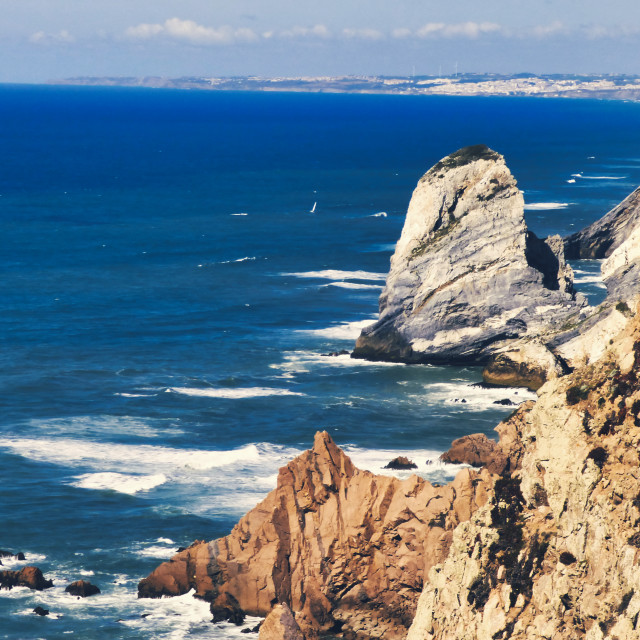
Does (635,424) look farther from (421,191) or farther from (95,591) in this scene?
(421,191)

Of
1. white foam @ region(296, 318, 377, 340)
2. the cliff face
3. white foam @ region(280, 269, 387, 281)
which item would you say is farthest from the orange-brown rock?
white foam @ region(280, 269, 387, 281)

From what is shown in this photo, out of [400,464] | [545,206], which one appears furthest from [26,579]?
[545,206]

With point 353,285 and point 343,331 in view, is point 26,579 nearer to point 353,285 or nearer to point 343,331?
point 343,331

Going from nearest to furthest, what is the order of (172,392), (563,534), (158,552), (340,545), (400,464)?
1. (563,534)
2. (340,545)
3. (158,552)
4. (400,464)
5. (172,392)

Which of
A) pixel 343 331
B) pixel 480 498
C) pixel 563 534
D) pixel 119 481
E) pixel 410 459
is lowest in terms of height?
pixel 119 481

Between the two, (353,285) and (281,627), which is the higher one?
(353,285)

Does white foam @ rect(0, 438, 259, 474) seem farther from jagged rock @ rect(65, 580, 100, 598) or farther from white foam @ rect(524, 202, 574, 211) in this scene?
white foam @ rect(524, 202, 574, 211)
